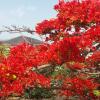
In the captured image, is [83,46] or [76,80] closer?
[83,46]

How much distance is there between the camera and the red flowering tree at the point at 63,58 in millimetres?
9045

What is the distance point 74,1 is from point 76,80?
6.06 feet

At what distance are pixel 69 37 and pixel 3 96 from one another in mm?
1952

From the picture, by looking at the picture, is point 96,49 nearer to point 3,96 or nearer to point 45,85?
point 45,85

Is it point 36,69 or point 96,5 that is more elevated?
point 96,5

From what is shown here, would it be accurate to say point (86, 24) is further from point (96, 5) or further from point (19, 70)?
point (19, 70)

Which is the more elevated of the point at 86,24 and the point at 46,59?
the point at 86,24

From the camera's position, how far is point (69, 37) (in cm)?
949

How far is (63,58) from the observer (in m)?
9.12

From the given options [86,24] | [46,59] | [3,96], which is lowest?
[3,96]

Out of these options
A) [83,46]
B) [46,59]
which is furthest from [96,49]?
[46,59]

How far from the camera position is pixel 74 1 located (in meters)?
9.88

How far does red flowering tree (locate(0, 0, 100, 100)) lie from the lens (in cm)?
905

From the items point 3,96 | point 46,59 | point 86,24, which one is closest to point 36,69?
point 46,59
